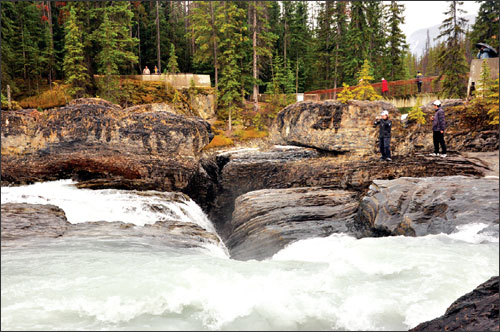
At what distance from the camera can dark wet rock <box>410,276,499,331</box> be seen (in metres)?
1.78


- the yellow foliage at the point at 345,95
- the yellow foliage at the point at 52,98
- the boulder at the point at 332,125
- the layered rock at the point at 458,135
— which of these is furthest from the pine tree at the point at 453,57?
the yellow foliage at the point at 52,98

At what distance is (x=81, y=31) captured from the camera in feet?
18.8

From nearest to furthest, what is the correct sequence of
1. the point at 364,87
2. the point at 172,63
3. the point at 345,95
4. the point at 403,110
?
the point at 403,110 < the point at 345,95 < the point at 364,87 < the point at 172,63

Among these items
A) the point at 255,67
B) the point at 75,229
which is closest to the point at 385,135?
the point at 255,67

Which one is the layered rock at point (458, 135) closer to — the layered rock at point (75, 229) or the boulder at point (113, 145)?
the layered rock at point (75, 229)

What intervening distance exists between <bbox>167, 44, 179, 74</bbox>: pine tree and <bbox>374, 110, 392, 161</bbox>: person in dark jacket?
8.54 m

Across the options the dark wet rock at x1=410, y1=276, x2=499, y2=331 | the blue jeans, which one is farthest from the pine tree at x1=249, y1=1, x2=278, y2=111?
the dark wet rock at x1=410, y1=276, x2=499, y2=331

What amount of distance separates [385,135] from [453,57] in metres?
1.88

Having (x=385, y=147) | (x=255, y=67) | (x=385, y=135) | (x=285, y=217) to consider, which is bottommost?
(x=285, y=217)

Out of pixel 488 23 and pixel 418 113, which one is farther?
pixel 418 113

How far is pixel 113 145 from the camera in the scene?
22.3 ft

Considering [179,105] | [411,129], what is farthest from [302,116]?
[179,105]

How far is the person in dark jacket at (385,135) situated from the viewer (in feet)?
15.4

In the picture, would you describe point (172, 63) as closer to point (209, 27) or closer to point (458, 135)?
point (209, 27)
